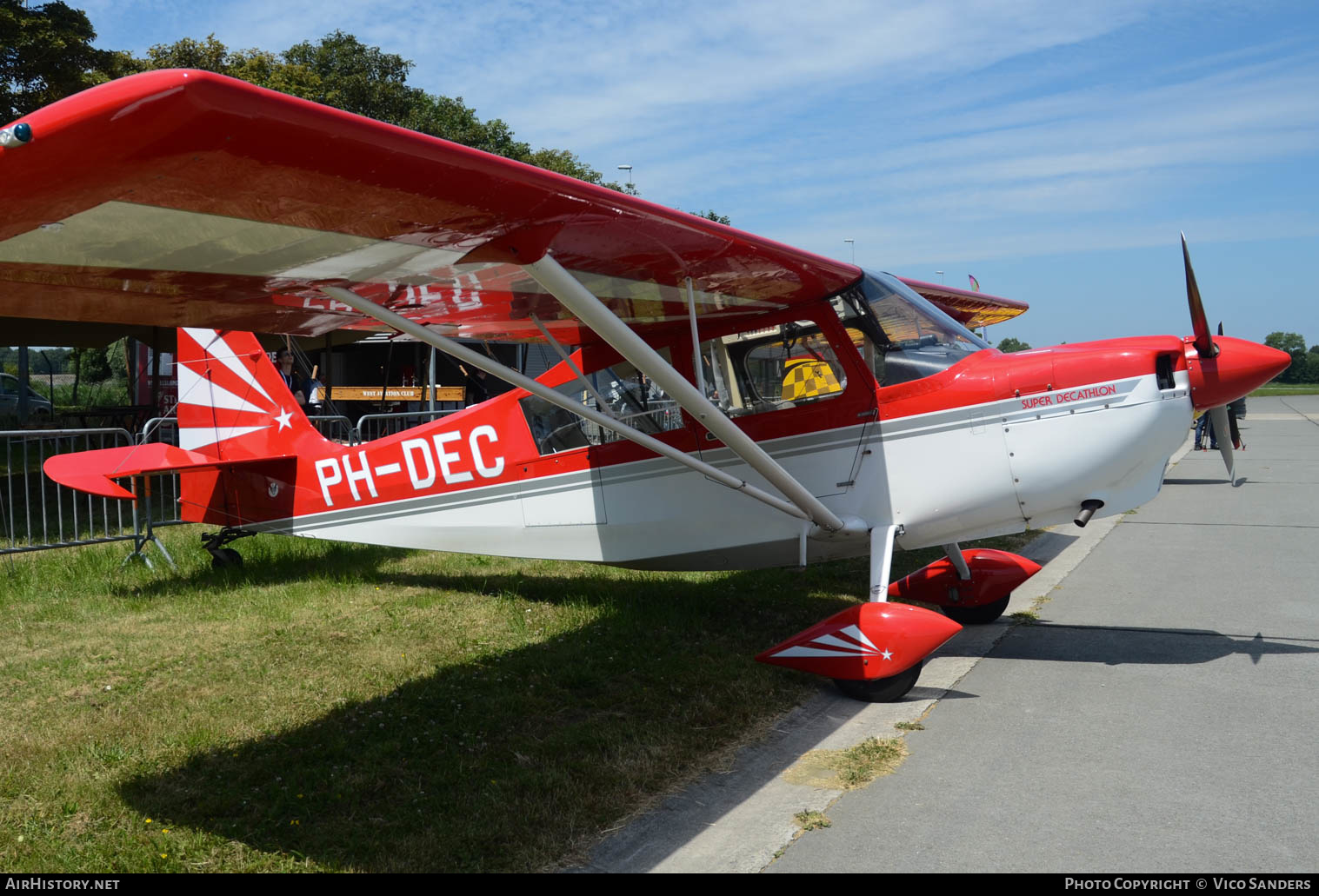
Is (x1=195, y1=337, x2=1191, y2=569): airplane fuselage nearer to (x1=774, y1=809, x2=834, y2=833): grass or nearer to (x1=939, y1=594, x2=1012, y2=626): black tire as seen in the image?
(x1=939, y1=594, x2=1012, y2=626): black tire

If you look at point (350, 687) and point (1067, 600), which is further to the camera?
point (1067, 600)

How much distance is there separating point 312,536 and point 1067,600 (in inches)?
227

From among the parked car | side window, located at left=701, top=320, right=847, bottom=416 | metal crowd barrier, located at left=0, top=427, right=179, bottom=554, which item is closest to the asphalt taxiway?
side window, located at left=701, top=320, right=847, bottom=416

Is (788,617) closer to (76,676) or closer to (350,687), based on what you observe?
(350,687)

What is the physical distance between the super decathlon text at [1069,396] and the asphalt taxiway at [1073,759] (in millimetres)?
1499

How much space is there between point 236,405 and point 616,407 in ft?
11.4

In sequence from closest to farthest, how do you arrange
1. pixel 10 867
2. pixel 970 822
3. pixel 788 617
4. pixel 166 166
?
pixel 166 166, pixel 10 867, pixel 970 822, pixel 788 617

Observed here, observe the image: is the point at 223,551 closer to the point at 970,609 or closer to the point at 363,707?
the point at 363,707

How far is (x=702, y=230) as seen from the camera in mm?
4145

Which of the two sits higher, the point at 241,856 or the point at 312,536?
the point at 312,536

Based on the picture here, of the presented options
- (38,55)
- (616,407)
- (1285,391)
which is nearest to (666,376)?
(616,407)

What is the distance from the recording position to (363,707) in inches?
176
